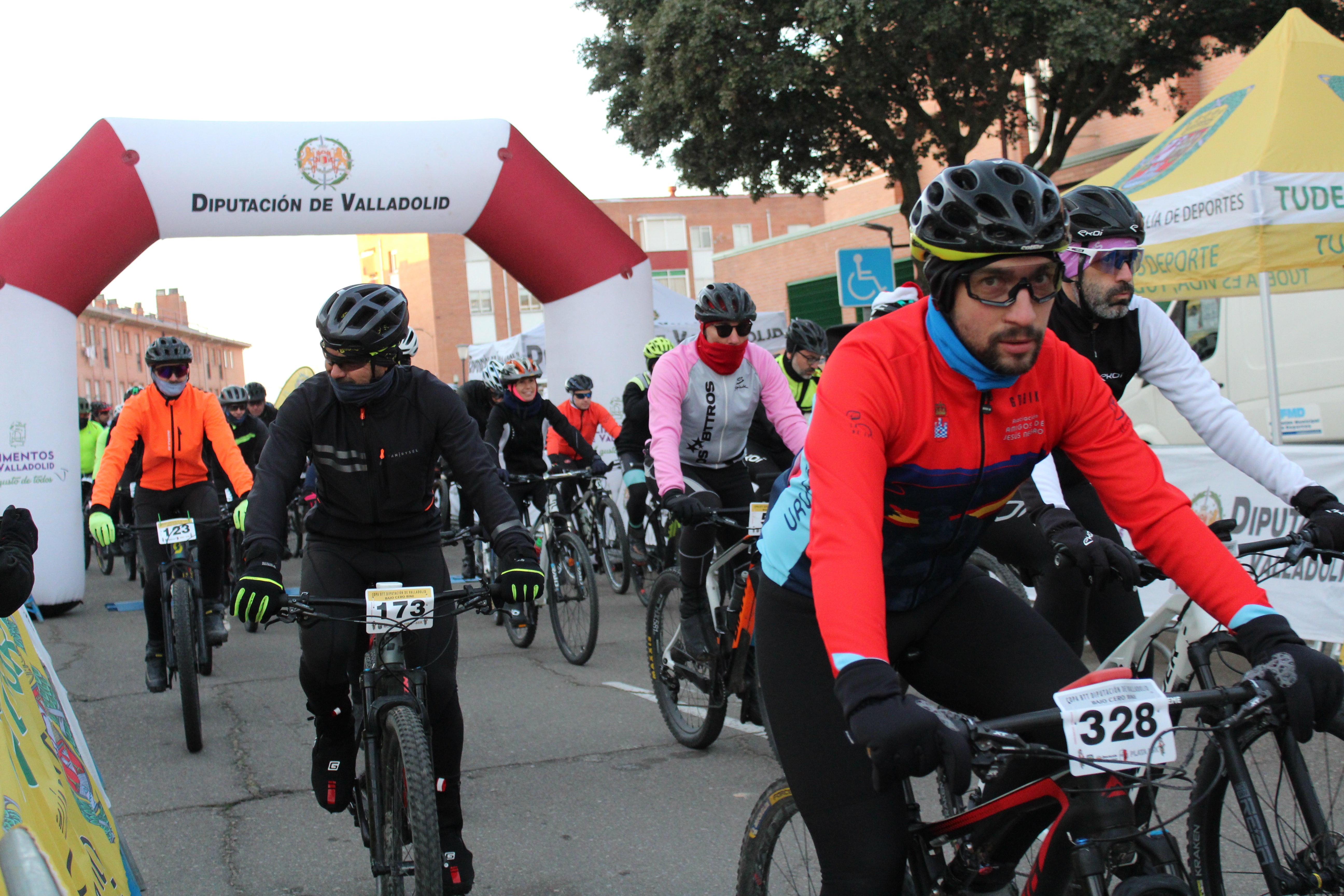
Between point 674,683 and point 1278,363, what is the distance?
793cm

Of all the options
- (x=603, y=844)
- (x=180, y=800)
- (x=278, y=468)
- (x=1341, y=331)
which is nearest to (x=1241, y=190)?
(x=1341, y=331)

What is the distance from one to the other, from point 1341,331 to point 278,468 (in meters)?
9.83

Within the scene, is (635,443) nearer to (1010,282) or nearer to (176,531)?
(176,531)

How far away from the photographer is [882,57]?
16547mm

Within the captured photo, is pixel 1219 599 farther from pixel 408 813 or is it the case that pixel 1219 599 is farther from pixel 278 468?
pixel 278 468

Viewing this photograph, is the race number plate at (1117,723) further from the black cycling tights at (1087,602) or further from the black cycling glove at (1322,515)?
the black cycling tights at (1087,602)

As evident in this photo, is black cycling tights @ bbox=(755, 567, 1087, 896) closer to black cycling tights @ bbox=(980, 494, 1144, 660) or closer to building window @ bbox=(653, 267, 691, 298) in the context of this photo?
black cycling tights @ bbox=(980, 494, 1144, 660)

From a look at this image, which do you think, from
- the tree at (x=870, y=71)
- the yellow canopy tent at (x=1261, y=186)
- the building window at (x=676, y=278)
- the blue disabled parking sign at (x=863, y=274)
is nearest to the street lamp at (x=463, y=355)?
the building window at (x=676, y=278)

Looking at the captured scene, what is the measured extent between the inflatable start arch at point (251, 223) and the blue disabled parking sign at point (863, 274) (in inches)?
93.0

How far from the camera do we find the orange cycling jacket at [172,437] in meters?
7.34

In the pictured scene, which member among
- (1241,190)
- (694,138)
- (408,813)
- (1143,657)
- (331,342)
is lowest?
(408,813)

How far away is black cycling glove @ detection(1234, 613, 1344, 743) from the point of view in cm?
200

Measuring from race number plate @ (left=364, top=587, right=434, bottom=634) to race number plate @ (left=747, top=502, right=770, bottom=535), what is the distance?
159 cm

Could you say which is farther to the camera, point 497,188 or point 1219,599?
point 497,188
